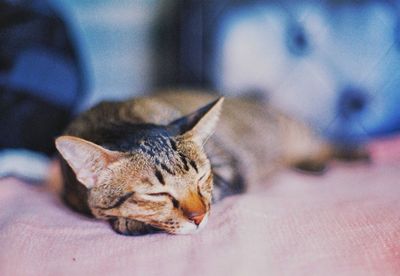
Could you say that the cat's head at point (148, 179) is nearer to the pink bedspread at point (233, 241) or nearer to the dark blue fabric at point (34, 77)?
the pink bedspread at point (233, 241)

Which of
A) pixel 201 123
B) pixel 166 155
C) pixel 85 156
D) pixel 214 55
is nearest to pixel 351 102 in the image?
pixel 214 55

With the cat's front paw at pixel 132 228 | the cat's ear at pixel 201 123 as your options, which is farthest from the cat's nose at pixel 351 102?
the cat's front paw at pixel 132 228

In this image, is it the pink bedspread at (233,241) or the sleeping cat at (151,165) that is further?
the sleeping cat at (151,165)

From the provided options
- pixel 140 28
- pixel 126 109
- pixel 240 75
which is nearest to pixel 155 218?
pixel 126 109

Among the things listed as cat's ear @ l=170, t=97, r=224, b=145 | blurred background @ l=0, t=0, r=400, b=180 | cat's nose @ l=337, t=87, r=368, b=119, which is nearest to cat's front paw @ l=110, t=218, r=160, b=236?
cat's ear @ l=170, t=97, r=224, b=145

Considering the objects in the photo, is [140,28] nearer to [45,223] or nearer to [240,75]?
[240,75]

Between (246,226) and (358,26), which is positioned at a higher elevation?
(358,26)
